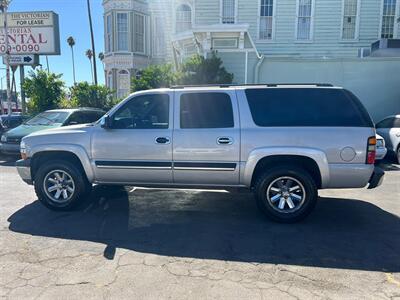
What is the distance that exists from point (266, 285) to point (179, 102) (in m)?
2.87

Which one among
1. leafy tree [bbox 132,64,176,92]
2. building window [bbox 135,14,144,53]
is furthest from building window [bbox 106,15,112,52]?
leafy tree [bbox 132,64,176,92]

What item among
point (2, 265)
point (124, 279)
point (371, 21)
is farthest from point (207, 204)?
point (371, 21)

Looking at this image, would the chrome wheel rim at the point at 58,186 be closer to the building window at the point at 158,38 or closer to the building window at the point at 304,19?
the building window at the point at 304,19

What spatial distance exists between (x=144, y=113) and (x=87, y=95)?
1085cm

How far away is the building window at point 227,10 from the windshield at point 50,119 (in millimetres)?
11189

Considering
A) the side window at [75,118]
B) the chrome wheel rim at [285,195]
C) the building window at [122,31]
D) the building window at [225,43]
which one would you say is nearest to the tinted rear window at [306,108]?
the chrome wheel rim at [285,195]

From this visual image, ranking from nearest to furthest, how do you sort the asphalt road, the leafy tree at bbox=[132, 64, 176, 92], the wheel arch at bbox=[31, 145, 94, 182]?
the asphalt road
the wheel arch at bbox=[31, 145, 94, 182]
the leafy tree at bbox=[132, 64, 176, 92]

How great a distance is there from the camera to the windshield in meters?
10.2

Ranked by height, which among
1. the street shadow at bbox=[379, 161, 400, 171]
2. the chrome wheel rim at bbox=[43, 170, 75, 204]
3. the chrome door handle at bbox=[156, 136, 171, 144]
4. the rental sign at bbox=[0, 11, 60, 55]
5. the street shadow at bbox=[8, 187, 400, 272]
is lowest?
the street shadow at bbox=[379, 161, 400, 171]

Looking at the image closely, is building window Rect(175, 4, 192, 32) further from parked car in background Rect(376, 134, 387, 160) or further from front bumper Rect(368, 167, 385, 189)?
front bumper Rect(368, 167, 385, 189)

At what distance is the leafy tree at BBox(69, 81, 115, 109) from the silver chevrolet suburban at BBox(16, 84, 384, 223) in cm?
1022

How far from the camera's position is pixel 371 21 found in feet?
57.4

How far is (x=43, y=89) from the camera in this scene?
1473cm

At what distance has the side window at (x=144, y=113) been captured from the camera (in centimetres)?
507
